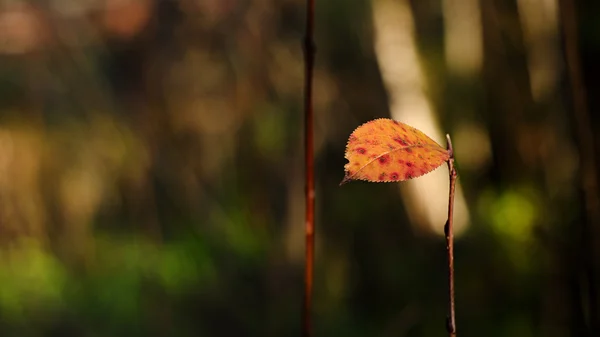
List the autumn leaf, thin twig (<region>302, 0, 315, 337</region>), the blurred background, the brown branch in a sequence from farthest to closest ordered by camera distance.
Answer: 1. the blurred background
2. the brown branch
3. thin twig (<region>302, 0, 315, 337</region>)
4. the autumn leaf

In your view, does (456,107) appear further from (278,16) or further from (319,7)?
(278,16)

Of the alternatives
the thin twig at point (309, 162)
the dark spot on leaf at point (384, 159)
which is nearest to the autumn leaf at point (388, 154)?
the dark spot on leaf at point (384, 159)

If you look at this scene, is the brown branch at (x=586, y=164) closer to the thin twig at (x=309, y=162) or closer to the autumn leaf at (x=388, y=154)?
the thin twig at (x=309, y=162)

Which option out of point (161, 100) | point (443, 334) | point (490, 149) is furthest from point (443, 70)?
point (161, 100)

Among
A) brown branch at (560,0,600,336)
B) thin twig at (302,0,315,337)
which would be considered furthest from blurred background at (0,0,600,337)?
thin twig at (302,0,315,337)

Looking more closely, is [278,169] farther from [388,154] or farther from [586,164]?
[388,154]

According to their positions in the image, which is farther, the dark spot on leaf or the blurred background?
the blurred background

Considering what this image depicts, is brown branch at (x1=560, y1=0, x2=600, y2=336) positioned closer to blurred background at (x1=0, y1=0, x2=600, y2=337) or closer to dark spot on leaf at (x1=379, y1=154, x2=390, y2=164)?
blurred background at (x1=0, y1=0, x2=600, y2=337)
